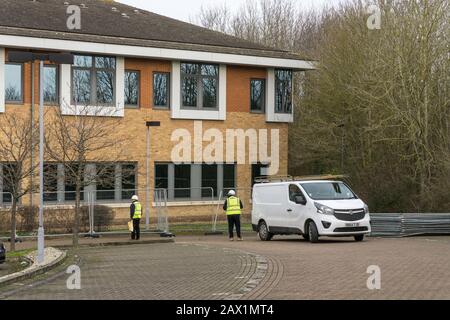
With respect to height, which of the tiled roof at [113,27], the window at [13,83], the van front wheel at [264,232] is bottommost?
the van front wheel at [264,232]

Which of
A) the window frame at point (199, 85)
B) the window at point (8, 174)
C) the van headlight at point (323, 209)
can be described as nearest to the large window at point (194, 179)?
the window frame at point (199, 85)

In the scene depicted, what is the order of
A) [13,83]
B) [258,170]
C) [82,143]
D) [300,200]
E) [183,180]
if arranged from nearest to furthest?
[300,200] < [82,143] < [13,83] < [183,180] < [258,170]

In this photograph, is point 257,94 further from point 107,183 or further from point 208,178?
point 107,183

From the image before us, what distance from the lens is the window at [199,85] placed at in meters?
41.5

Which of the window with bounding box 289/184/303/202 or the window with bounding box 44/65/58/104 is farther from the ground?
the window with bounding box 44/65/58/104

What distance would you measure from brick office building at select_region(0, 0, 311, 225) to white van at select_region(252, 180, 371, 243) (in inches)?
318

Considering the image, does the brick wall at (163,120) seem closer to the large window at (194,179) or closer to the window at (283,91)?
the large window at (194,179)

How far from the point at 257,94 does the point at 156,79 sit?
5.84 metres

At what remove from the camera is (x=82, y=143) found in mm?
27156

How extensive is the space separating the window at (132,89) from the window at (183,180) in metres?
3.70

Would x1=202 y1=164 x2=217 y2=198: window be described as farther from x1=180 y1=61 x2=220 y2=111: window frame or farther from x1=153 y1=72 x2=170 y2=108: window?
x1=153 y1=72 x2=170 y2=108: window

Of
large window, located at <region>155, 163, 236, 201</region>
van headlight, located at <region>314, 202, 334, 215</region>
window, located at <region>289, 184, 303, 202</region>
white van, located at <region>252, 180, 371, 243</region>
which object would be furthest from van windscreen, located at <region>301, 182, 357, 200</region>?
large window, located at <region>155, 163, 236, 201</region>

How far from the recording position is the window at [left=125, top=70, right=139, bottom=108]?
39875 millimetres

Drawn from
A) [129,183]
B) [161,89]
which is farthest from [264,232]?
[161,89]
